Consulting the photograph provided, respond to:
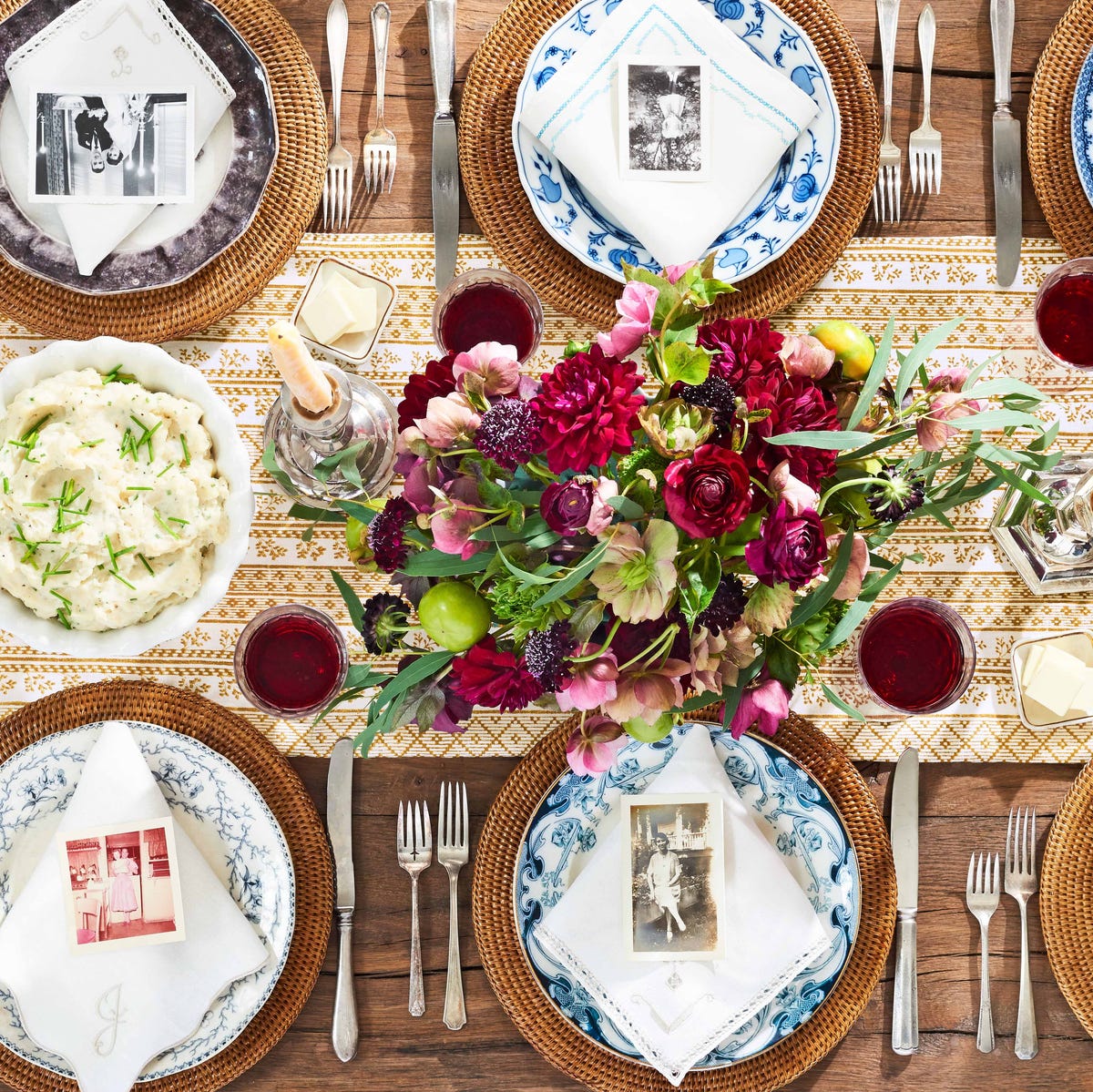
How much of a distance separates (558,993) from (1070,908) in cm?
73

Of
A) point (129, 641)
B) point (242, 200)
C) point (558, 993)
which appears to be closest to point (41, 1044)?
point (129, 641)

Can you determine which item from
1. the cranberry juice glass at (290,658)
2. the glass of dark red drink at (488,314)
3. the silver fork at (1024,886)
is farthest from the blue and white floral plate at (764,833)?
the glass of dark red drink at (488,314)

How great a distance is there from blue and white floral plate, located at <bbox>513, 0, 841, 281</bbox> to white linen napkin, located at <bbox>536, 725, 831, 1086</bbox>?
2.16ft

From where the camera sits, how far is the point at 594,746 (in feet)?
3.17

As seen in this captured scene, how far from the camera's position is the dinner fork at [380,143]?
4.65 ft

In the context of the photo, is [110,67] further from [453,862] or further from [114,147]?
[453,862]

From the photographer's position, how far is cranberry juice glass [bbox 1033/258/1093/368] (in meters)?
1.38

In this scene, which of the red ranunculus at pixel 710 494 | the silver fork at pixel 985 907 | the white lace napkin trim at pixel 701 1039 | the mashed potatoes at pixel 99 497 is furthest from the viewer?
the silver fork at pixel 985 907

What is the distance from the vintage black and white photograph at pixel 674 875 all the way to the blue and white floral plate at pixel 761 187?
73cm

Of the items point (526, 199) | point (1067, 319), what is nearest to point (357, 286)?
point (526, 199)

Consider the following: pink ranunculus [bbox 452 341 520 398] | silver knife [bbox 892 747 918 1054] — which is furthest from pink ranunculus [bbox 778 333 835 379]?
silver knife [bbox 892 747 918 1054]

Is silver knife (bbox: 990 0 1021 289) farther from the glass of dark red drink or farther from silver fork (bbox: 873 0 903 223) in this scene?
the glass of dark red drink

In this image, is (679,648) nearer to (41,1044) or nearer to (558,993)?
(558,993)

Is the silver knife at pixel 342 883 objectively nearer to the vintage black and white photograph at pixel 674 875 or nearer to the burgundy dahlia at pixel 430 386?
the vintage black and white photograph at pixel 674 875
